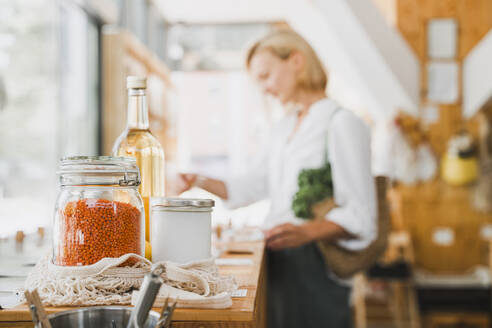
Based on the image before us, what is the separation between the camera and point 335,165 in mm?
1772

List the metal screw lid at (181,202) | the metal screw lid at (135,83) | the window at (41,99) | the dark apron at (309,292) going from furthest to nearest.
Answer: the window at (41,99)
the dark apron at (309,292)
the metal screw lid at (135,83)
the metal screw lid at (181,202)

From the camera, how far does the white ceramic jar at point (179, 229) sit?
90 cm

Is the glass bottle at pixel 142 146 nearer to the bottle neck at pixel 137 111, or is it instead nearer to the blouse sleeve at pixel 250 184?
the bottle neck at pixel 137 111

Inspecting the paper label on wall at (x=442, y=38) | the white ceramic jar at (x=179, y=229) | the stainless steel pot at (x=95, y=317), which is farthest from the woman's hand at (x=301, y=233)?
the paper label on wall at (x=442, y=38)

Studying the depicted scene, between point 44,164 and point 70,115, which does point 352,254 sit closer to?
point 44,164

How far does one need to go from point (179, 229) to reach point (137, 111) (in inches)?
10.2

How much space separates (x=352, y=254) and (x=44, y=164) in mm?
2837

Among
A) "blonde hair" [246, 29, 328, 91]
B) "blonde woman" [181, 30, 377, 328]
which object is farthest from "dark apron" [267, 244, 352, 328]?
"blonde hair" [246, 29, 328, 91]

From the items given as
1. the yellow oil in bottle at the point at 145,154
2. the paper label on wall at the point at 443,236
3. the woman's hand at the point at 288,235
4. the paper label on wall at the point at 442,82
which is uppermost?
the paper label on wall at the point at 442,82

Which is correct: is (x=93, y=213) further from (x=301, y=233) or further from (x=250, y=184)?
(x=250, y=184)

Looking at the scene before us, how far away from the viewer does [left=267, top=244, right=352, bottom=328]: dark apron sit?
1854mm

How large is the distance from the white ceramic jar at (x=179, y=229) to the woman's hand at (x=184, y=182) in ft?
3.11

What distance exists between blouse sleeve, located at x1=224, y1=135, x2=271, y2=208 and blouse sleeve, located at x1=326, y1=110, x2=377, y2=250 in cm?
47

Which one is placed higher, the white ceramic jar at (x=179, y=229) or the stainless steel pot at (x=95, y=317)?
the white ceramic jar at (x=179, y=229)
